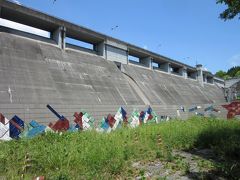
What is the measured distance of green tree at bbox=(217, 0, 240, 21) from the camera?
768cm

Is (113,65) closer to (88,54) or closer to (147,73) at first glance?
(88,54)

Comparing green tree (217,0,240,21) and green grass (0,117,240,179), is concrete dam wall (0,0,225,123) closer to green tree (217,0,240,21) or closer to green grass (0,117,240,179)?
green grass (0,117,240,179)

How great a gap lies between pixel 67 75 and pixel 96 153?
529 inches

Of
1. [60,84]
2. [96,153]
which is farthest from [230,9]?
[60,84]

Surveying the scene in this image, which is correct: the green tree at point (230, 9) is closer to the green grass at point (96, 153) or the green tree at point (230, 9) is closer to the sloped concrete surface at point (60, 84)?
the green grass at point (96, 153)

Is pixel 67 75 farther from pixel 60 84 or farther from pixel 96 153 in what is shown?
pixel 96 153

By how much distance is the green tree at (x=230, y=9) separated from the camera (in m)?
7.68

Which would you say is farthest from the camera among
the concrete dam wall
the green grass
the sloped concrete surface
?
the concrete dam wall

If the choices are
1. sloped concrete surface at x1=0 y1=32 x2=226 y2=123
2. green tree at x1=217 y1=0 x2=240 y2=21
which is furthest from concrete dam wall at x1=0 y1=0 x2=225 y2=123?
green tree at x1=217 y1=0 x2=240 y2=21

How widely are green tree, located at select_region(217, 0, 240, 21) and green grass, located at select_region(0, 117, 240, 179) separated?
376 cm

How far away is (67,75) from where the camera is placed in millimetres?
20125

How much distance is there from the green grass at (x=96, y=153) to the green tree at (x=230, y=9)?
376cm

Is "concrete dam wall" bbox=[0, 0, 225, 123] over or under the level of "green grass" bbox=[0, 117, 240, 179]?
over

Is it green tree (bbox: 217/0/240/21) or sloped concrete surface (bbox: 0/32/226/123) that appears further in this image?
sloped concrete surface (bbox: 0/32/226/123)
